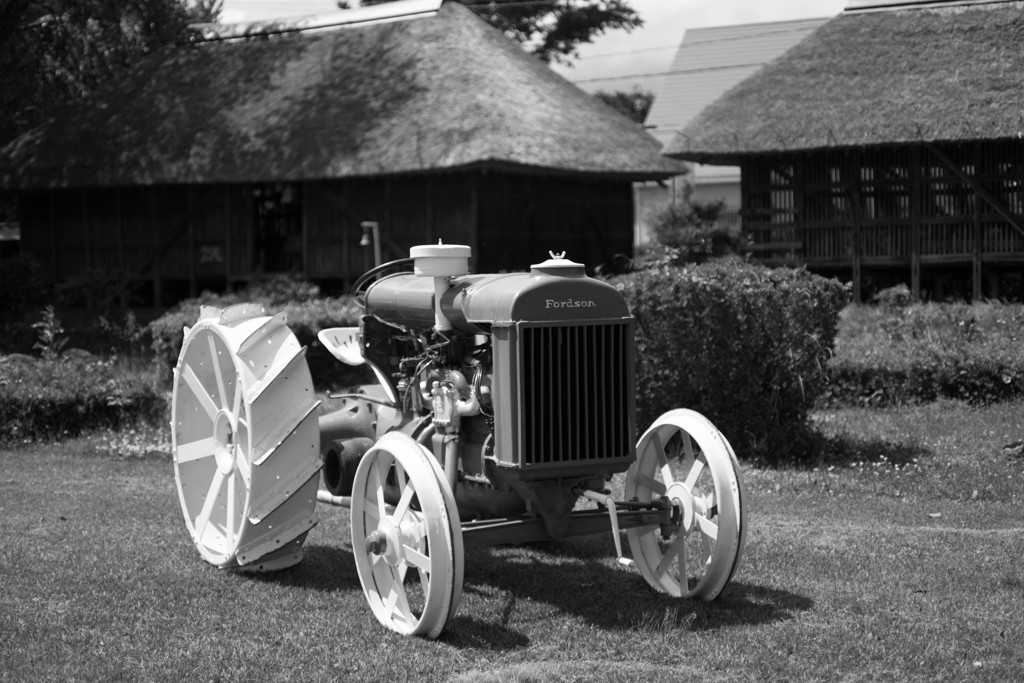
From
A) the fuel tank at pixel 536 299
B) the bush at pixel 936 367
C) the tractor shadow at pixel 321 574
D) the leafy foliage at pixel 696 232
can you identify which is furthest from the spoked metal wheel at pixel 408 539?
the leafy foliage at pixel 696 232

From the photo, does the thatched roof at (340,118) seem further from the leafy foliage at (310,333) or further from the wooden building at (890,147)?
the leafy foliage at (310,333)

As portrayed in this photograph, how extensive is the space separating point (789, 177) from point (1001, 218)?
3.52 metres

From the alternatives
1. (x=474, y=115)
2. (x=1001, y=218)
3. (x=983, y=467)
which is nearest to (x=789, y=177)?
(x=1001, y=218)

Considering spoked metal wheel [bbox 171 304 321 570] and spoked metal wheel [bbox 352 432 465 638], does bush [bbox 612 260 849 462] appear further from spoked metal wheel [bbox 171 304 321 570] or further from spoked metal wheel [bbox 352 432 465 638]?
spoked metal wheel [bbox 352 432 465 638]

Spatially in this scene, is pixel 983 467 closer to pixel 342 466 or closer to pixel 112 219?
pixel 342 466

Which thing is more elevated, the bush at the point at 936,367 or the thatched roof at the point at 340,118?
the thatched roof at the point at 340,118

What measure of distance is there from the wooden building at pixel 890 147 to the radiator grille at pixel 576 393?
572 inches

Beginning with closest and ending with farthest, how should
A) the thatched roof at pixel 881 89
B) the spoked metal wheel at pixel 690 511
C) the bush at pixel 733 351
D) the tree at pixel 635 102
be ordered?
the spoked metal wheel at pixel 690 511 < the bush at pixel 733 351 < the thatched roof at pixel 881 89 < the tree at pixel 635 102

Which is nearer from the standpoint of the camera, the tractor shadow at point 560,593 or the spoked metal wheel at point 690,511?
the tractor shadow at point 560,593

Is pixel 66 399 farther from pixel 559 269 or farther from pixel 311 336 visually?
pixel 559 269

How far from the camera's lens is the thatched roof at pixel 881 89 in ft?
63.6

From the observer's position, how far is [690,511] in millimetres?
6352

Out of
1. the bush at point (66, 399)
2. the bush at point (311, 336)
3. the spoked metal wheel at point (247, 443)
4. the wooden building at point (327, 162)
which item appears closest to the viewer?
the spoked metal wheel at point (247, 443)

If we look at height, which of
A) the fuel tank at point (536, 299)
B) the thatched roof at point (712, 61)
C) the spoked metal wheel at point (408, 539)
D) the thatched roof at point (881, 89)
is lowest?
the spoked metal wheel at point (408, 539)
